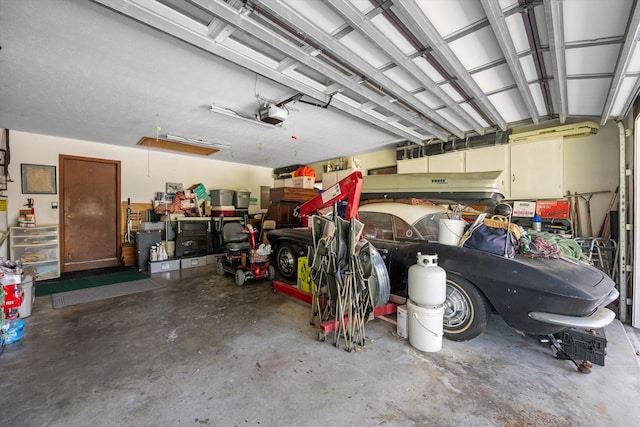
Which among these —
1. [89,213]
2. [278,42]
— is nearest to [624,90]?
[278,42]

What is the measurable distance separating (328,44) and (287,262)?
335 centimetres

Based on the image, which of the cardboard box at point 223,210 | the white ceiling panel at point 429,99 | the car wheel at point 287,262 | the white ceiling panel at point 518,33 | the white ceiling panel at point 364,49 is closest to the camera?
the white ceiling panel at point 518,33

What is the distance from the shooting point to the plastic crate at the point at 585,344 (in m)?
2.12

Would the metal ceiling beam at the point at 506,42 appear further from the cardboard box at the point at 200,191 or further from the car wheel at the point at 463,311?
the cardboard box at the point at 200,191

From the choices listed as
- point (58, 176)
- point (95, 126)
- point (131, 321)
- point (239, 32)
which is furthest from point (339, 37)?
point (58, 176)

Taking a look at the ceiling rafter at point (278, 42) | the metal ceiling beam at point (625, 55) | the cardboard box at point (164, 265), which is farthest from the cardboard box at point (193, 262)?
the metal ceiling beam at point (625, 55)

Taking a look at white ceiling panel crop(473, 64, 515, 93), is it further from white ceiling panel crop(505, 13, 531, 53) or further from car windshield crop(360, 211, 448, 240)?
Answer: car windshield crop(360, 211, 448, 240)

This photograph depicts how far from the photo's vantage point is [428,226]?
127 inches

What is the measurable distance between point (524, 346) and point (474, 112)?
3123mm

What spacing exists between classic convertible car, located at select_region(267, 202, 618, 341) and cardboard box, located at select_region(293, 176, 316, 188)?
3.55 metres

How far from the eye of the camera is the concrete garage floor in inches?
66.0

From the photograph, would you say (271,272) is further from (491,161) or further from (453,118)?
(491,161)

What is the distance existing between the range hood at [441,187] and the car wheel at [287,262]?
1.56 m

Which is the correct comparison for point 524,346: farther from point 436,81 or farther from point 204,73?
A: point 204,73
